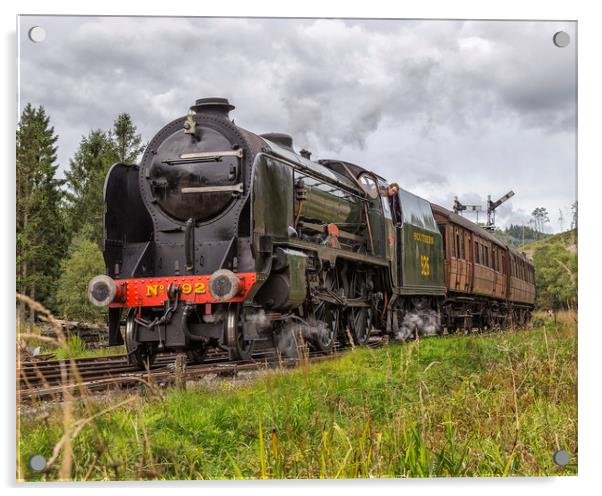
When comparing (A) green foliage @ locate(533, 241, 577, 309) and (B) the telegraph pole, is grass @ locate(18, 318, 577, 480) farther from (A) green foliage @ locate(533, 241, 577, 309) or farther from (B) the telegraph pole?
(B) the telegraph pole

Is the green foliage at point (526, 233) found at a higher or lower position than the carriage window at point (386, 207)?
lower

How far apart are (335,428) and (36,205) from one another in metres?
2.98

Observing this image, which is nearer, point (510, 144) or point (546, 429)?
point (546, 429)

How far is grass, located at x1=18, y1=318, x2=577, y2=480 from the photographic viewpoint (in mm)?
4586

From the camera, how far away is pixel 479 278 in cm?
1619

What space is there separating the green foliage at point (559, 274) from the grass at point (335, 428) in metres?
0.25

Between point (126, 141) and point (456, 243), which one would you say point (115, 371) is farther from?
point (456, 243)

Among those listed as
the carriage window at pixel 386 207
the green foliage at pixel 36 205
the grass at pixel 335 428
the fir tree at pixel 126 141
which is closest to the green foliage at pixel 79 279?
the green foliage at pixel 36 205

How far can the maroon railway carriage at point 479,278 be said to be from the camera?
1470 cm

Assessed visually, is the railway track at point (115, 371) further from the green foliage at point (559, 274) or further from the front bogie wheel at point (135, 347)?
the green foliage at point (559, 274)
